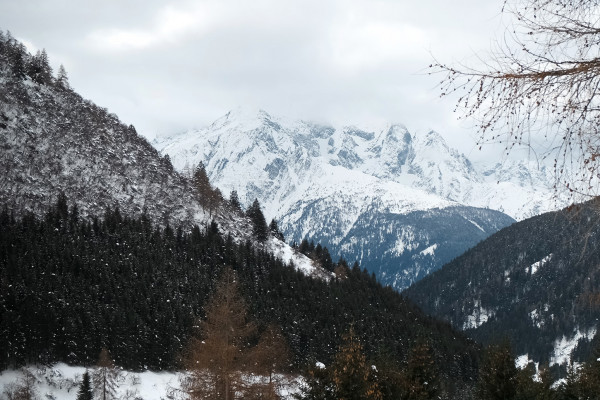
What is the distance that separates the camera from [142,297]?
75.9 meters

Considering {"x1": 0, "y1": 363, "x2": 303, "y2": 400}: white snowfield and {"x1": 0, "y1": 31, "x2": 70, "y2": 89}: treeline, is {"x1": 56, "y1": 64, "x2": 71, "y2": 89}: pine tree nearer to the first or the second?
{"x1": 0, "y1": 31, "x2": 70, "y2": 89}: treeline

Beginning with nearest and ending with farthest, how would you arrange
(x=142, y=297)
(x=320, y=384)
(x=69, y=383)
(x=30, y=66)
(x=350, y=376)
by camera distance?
(x=350, y=376) < (x=320, y=384) < (x=69, y=383) < (x=142, y=297) < (x=30, y=66)

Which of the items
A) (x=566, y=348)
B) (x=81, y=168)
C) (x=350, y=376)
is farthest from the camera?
(x=566, y=348)

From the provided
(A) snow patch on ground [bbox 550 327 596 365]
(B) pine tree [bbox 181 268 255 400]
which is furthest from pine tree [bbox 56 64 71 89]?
(A) snow patch on ground [bbox 550 327 596 365]

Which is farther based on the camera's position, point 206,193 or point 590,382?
point 206,193

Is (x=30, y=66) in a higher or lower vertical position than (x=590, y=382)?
higher

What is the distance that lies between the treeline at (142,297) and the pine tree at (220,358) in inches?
1298

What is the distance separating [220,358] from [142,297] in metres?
57.9

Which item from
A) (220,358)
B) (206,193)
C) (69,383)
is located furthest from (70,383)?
(206,193)

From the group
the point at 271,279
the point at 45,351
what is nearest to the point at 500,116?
the point at 45,351

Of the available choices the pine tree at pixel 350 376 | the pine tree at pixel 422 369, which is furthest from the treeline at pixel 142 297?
the pine tree at pixel 350 376

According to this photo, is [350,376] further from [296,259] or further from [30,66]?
[30,66]

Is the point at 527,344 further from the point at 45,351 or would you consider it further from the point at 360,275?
the point at 45,351

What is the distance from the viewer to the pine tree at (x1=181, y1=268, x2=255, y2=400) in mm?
21328
